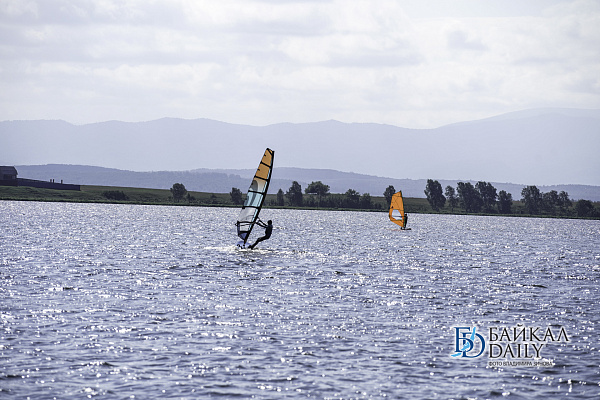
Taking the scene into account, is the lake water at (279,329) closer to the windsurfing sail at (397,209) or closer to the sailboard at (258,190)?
the sailboard at (258,190)

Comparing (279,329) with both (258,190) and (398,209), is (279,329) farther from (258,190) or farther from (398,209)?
(398,209)

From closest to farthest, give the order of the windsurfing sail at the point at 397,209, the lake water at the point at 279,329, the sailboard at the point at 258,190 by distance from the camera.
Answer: the lake water at the point at 279,329
the sailboard at the point at 258,190
the windsurfing sail at the point at 397,209

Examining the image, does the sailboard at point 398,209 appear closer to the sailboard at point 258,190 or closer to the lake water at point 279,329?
the sailboard at point 258,190

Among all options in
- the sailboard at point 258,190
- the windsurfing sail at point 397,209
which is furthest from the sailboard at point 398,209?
the sailboard at point 258,190

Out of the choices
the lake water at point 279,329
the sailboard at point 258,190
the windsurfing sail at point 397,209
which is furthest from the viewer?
the windsurfing sail at point 397,209

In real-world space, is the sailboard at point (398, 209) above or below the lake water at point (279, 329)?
above

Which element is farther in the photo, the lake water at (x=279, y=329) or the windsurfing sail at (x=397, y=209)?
the windsurfing sail at (x=397, y=209)

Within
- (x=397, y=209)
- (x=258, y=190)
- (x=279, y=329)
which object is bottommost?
(x=279, y=329)

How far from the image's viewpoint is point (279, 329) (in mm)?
28719

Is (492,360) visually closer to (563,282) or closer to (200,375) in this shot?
(200,375)

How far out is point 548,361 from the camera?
25.1 metres

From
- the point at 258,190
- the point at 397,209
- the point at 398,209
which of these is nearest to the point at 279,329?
the point at 258,190

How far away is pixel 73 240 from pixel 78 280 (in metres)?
36.3

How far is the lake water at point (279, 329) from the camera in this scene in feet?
69.7
